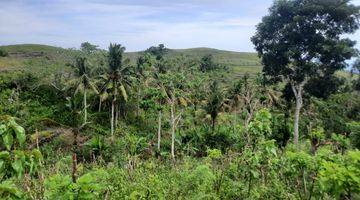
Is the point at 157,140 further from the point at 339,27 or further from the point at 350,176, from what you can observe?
the point at 350,176

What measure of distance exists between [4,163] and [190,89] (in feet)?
202

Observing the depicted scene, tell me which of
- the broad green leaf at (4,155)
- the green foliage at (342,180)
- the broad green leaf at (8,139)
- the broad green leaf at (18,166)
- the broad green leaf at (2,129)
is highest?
the broad green leaf at (2,129)

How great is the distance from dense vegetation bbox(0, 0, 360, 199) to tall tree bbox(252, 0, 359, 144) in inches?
3.1

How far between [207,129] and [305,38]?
21.8 meters

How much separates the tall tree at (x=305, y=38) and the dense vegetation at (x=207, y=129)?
0.08 m

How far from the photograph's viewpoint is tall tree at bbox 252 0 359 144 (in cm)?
2995

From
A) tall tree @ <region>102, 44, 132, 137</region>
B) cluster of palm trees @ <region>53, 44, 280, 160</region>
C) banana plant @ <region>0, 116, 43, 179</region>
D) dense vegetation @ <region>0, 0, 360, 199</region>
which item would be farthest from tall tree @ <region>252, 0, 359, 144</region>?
banana plant @ <region>0, 116, 43, 179</region>

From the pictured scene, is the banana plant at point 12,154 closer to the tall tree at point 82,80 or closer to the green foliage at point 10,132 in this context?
the green foliage at point 10,132

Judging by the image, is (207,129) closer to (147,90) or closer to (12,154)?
(147,90)

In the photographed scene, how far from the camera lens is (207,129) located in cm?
5016

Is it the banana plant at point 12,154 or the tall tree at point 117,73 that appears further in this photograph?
the tall tree at point 117,73

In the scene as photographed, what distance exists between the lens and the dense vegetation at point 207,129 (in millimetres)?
8384

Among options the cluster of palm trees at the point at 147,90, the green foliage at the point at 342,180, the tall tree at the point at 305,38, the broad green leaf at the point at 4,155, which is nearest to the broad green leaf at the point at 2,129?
the broad green leaf at the point at 4,155

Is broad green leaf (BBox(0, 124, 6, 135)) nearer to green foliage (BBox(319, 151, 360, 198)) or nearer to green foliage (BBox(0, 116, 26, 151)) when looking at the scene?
green foliage (BBox(0, 116, 26, 151))
